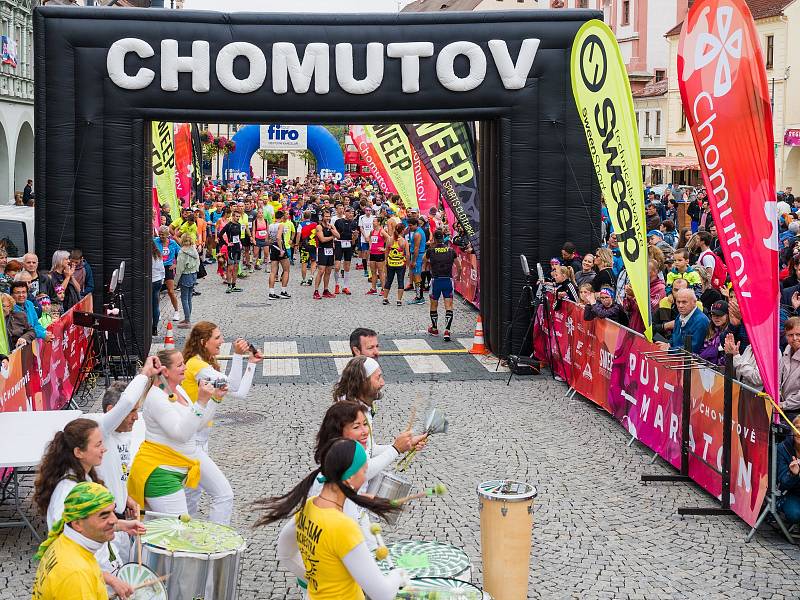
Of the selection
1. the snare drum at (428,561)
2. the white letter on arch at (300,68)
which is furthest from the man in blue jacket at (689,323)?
the white letter on arch at (300,68)

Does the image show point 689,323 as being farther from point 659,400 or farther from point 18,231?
point 18,231

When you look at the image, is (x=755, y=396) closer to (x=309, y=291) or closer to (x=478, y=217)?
(x=478, y=217)

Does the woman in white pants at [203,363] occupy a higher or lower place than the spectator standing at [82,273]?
lower

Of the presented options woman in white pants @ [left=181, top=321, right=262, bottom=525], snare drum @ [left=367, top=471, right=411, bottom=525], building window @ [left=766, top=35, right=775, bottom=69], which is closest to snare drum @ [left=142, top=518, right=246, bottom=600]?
snare drum @ [left=367, top=471, right=411, bottom=525]

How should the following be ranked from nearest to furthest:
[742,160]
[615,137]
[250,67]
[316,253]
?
1. [742,160]
2. [615,137]
3. [250,67]
4. [316,253]

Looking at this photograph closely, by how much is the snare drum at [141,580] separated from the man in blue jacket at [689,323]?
6341 millimetres

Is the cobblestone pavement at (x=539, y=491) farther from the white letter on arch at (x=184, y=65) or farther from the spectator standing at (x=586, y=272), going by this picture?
the white letter on arch at (x=184, y=65)

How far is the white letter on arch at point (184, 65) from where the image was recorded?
14461 mm

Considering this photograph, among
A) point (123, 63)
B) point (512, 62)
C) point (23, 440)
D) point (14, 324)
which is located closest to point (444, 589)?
point (23, 440)

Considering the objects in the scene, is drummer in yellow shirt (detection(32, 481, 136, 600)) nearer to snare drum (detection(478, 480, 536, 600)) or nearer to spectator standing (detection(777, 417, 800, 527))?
snare drum (detection(478, 480, 536, 600))

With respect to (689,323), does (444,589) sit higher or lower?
lower

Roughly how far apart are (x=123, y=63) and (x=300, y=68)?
87.1 inches

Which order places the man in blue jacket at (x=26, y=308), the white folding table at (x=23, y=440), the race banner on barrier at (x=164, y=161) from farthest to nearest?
1. the race banner on barrier at (x=164, y=161)
2. the man in blue jacket at (x=26, y=308)
3. the white folding table at (x=23, y=440)

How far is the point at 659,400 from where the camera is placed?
10.7 metres
